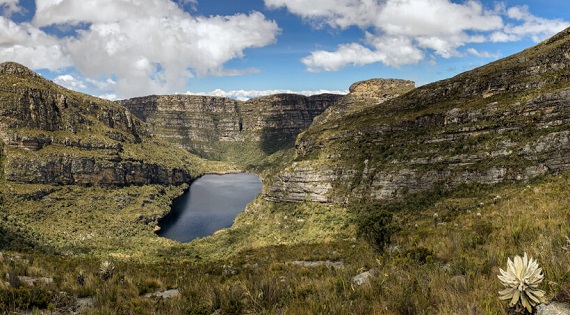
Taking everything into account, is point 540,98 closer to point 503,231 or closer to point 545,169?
point 545,169

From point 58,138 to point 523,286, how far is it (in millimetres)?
158522

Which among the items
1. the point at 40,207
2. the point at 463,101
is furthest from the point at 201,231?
the point at 463,101

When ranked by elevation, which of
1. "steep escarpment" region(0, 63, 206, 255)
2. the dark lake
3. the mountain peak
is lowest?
the dark lake

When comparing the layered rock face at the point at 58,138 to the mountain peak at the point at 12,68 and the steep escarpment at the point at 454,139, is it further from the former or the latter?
the steep escarpment at the point at 454,139

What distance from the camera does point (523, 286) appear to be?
4.65 metres

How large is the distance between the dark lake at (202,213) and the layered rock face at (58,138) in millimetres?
28112

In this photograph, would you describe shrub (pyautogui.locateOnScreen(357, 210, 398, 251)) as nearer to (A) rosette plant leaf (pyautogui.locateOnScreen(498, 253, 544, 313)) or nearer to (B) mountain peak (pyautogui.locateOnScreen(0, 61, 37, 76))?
(A) rosette plant leaf (pyautogui.locateOnScreen(498, 253, 544, 313))

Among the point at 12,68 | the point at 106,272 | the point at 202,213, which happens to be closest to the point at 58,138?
the point at 12,68

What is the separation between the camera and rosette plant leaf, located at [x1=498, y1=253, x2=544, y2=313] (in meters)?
4.57

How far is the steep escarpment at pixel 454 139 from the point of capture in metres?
49.4

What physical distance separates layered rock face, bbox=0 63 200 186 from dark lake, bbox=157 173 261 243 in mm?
28112

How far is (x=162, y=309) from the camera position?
24.6 feet

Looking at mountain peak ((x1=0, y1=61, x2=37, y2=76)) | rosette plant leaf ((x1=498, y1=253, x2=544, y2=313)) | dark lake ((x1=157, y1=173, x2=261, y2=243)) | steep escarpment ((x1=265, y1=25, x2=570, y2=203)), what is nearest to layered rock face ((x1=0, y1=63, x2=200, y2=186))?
mountain peak ((x1=0, y1=61, x2=37, y2=76))

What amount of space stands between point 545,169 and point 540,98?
14814 millimetres
